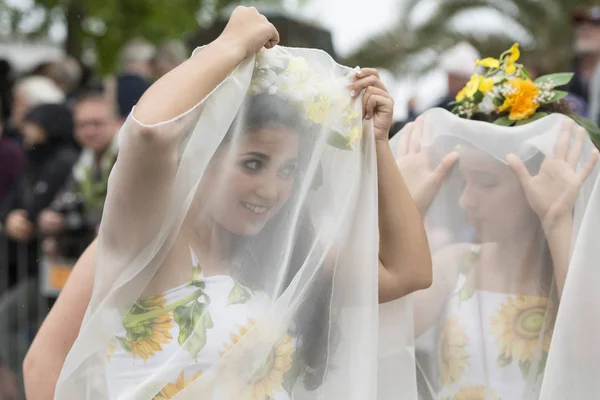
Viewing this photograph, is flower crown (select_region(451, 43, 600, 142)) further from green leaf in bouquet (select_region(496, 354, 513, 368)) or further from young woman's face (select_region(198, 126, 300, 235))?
young woman's face (select_region(198, 126, 300, 235))

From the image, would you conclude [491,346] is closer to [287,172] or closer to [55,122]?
[287,172]

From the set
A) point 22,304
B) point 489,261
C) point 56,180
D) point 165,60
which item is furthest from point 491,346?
point 165,60

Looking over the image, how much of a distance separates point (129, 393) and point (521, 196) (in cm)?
127

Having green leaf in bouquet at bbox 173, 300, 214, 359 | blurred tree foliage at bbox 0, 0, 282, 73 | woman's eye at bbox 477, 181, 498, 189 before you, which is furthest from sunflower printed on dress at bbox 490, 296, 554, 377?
blurred tree foliage at bbox 0, 0, 282, 73

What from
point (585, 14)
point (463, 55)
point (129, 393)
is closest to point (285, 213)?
point (129, 393)

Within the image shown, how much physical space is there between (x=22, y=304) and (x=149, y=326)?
4.23m

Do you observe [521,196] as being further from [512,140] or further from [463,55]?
[463,55]

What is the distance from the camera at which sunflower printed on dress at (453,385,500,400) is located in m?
2.95

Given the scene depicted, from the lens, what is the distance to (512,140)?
3000 mm

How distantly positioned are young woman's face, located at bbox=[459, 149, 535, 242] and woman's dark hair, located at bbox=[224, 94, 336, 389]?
0.64 meters

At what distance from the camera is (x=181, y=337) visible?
2.45m

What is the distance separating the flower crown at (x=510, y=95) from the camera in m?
3.10

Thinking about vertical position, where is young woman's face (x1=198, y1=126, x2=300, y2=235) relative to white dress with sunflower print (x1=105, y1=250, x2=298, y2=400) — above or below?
above

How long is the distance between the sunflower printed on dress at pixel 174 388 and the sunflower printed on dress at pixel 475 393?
88 cm
